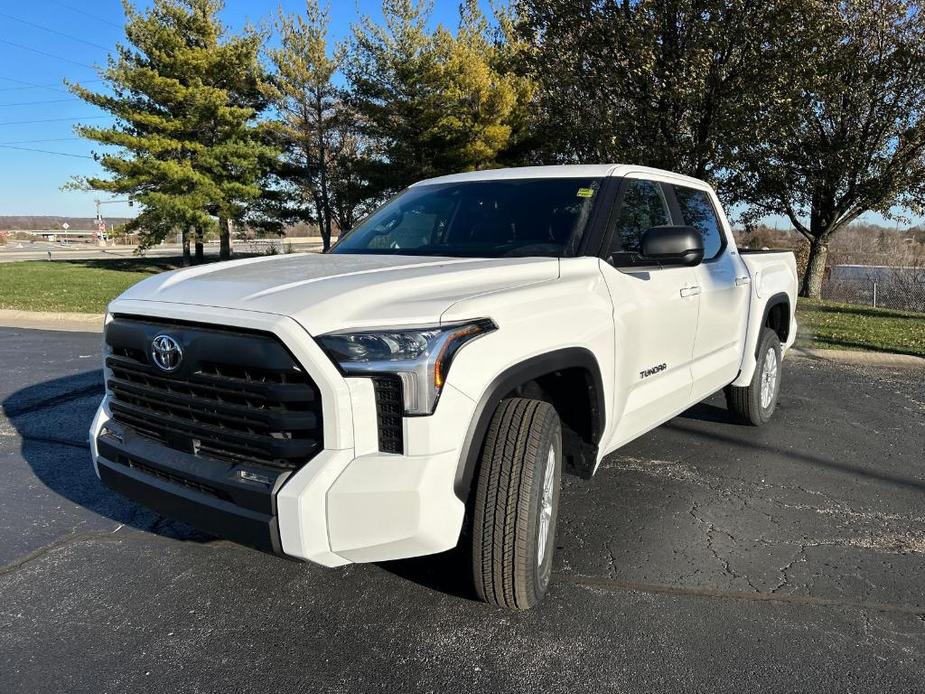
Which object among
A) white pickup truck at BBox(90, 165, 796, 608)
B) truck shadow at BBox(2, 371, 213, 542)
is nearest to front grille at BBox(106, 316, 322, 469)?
white pickup truck at BBox(90, 165, 796, 608)

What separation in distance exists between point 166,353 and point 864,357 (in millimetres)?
8243

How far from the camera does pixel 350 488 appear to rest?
7.14ft

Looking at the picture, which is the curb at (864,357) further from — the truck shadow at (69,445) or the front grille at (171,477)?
the front grille at (171,477)

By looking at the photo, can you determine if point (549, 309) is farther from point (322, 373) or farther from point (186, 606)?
point (186, 606)

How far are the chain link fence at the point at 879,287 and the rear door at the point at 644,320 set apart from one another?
1704 cm

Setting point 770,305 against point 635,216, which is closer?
point 635,216

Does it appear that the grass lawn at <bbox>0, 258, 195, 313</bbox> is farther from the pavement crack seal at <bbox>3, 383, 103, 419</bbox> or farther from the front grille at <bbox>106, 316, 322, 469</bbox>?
the front grille at <bbox>106, 316, 322, 469</bbox>

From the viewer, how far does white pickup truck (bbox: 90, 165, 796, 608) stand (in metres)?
2.18

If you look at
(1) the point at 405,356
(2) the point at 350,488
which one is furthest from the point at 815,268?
(2) the point at 350,488

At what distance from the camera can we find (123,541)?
3322 mm

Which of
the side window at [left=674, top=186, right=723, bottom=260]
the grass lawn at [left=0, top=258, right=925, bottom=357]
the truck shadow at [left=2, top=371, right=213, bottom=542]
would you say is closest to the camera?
the truck shadow at [left=2, top=371, right=213, bottom=542]

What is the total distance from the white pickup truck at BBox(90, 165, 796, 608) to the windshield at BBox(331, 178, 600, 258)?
0.02 metres

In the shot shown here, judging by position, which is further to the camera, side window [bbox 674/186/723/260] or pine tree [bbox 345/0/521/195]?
pine tree [bbox 345/0/521/195]

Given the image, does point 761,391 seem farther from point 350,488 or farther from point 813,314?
point 813,314
